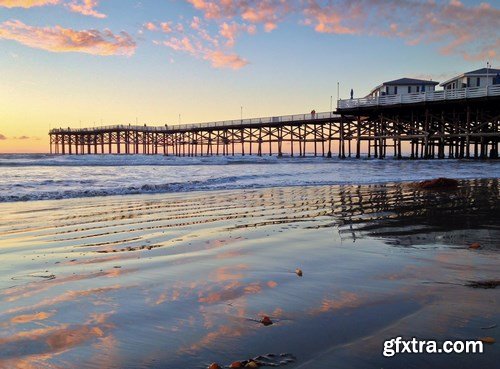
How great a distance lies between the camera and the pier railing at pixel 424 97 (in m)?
31.0

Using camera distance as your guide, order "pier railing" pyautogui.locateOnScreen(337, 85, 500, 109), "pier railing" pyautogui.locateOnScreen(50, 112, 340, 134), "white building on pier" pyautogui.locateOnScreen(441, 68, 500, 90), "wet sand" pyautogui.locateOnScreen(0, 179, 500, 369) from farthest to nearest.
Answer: "pier railing" pyautogui.locateOnScreen(50, 112, 340, 134) < "white building on pier" pyautogui.locateOnScreen(441, 68, 500, 90) < "pier railing" pyautogui.locateOnScreen(337, 85, 500, 109) < "wet sand" pyautogui.locateOnScreen(0, 179, 500, 369)

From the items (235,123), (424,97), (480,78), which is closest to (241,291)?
(424,97)

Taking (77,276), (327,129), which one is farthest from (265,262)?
(327,129)

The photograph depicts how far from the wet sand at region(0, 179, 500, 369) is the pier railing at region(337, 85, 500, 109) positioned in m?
29.0

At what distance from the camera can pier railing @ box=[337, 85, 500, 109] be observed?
31.0 meters

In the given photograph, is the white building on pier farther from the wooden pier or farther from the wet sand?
the wet sand

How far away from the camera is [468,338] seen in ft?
7.36

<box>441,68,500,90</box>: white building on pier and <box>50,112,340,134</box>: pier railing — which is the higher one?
<box>441,68,500,90</box>: white building on pier

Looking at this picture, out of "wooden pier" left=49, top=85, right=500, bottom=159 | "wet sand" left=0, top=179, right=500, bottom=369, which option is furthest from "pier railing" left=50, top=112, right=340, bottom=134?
"wet sand" left=0, top=179, right=500, bottom=369

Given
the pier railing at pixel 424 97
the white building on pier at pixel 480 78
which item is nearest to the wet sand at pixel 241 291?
the pier railing at pixel 424 97

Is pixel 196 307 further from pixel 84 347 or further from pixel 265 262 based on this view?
pixel 265 262

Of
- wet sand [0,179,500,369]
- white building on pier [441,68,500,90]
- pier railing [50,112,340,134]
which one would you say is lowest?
wet sand [0,179,500,369]

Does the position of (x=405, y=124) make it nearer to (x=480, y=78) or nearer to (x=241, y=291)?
(x=480, y=78)

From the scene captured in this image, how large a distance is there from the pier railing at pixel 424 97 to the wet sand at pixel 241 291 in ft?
95.0
